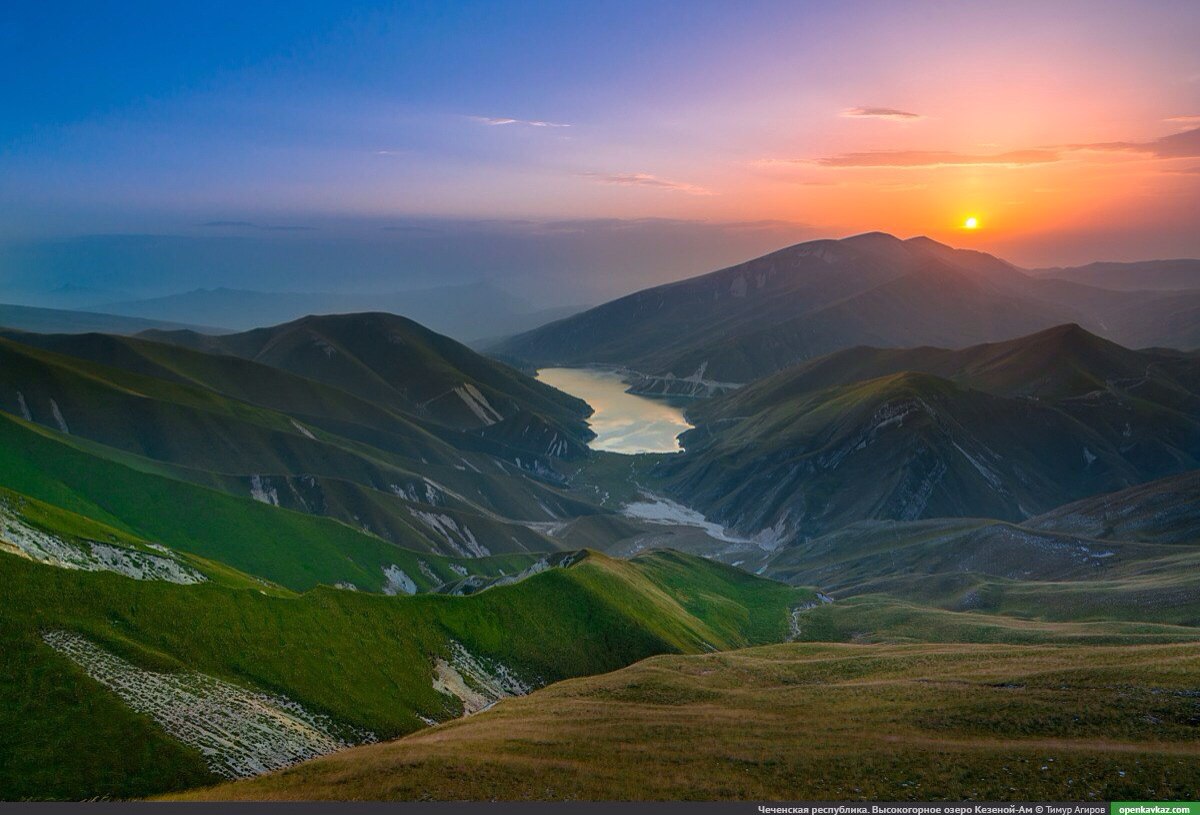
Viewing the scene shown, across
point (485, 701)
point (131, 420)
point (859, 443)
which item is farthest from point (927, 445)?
point (131, 420)

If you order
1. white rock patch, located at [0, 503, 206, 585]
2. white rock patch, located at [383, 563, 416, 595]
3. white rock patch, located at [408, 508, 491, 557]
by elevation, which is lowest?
white rock patch, located at [408, 508, 491, 557]

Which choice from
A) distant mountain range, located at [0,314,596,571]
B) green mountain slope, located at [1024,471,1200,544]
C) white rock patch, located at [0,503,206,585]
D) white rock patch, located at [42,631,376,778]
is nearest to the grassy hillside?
white rock patch, located at [42,631,376,778]

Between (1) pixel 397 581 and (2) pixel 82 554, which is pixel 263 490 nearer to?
(1) pixel 397 581

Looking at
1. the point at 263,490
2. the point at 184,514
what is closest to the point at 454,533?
the point at 263,490

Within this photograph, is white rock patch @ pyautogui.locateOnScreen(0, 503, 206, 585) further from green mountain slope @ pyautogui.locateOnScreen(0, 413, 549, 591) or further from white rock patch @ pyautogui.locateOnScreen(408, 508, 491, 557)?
white rock patch @ pyautogui.locateOnScreen(408, 508, 491, 557)

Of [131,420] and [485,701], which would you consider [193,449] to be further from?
[485,701]

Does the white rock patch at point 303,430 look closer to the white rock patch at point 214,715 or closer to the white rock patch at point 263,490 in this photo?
the white rock patch at point 263,490
